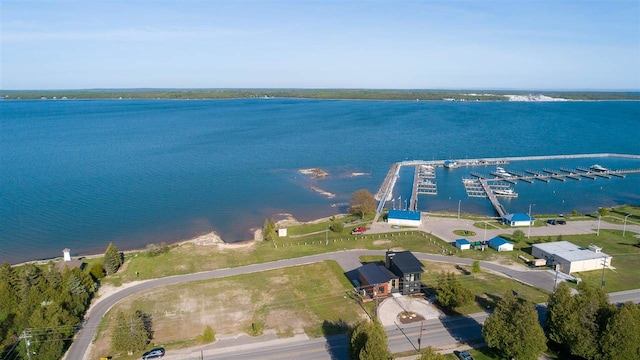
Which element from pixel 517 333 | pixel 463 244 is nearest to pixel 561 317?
pixel 517 333

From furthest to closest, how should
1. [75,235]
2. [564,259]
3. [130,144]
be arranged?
[130,144]
[75,235]
[564,259]

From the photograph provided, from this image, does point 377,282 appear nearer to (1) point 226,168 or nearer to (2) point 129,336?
(2) point 129,336

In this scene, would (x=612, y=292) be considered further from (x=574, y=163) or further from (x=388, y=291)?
(x=574, y=163)

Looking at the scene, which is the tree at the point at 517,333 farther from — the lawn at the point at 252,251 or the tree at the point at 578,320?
the lawn at the point at 252,251

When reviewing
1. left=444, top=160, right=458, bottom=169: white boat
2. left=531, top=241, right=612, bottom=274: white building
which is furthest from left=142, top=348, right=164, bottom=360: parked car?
left=444, top=160, right=458, bottom=169: white boat

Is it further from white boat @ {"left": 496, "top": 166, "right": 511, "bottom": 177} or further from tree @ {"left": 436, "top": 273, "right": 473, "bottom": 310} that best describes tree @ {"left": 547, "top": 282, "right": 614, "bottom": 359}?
white boat @ {"left": 496, "top": 166, "right": 511, "bottom": 177}

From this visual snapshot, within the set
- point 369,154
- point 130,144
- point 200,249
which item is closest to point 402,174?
point 369,154
